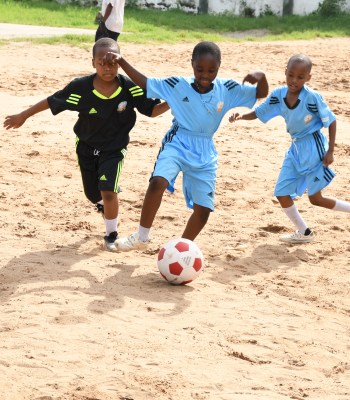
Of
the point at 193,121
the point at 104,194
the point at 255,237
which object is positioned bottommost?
the point at 255,237

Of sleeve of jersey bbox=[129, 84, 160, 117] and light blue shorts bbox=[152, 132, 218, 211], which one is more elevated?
sleeve of jersey bbox=[129, 84, 160, 117]

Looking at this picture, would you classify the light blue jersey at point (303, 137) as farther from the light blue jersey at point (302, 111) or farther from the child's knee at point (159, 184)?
the child's knee at point (159, 184)

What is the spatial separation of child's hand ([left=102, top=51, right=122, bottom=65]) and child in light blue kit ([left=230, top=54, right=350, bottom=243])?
105cm

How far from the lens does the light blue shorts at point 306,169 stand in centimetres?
671

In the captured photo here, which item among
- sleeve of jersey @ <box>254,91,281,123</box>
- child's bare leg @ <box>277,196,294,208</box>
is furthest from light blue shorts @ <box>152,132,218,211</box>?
child's bare leg @ <box>277,196,294,208</box>

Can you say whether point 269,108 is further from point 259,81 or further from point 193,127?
point 193,127

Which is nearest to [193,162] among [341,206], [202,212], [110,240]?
[202,212]

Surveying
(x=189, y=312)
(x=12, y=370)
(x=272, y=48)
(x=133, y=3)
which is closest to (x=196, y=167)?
(x=189, y=312)

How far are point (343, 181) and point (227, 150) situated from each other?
53.1 inches

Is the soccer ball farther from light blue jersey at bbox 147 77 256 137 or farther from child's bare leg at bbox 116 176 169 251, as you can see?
light blue jersey at bbox 147 77 256 137

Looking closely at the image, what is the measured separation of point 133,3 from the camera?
72.1ft

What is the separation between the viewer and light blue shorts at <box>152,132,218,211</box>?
593 centimetres

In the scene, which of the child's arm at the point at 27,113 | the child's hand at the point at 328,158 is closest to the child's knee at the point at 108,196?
the child's arm at the point at 27,113

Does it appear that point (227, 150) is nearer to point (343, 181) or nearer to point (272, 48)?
point (343, 181)
